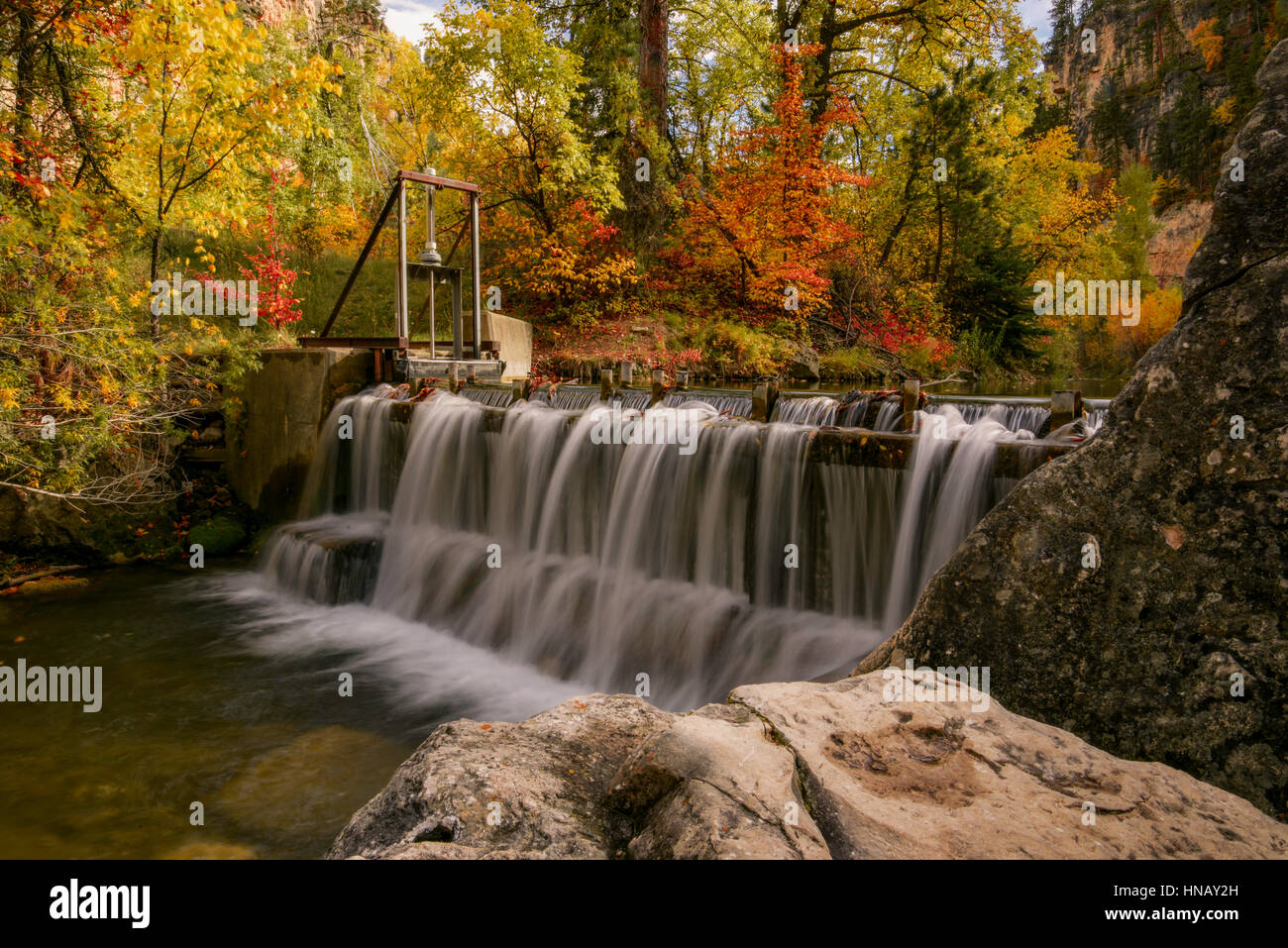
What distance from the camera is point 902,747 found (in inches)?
106

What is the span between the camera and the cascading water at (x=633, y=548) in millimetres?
6281

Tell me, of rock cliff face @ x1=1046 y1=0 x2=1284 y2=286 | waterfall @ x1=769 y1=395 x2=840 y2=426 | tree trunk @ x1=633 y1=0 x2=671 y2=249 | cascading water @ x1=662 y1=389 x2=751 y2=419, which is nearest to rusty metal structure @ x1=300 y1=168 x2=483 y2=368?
cascading water @ x1=662 y1=389 x2=751 y2=419

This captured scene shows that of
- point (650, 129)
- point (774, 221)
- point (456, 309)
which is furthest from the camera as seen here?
point (774, 221)

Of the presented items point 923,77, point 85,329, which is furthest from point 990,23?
point 85,329

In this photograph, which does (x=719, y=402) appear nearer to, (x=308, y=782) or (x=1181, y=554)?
(x=308, y=782)

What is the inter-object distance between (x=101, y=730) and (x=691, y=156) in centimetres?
2287

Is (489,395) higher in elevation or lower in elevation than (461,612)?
higher

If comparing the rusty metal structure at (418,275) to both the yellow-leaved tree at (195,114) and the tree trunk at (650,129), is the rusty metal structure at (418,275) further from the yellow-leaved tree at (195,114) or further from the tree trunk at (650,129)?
the tree trunk at (650,129)

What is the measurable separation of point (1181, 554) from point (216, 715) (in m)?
7.08

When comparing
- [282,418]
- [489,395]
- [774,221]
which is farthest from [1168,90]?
[282,418]

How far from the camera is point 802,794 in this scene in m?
2.36

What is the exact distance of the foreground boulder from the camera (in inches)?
84.0

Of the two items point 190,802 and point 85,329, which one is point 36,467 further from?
point 190,802

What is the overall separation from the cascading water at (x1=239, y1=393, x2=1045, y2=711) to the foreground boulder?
3075 mm
